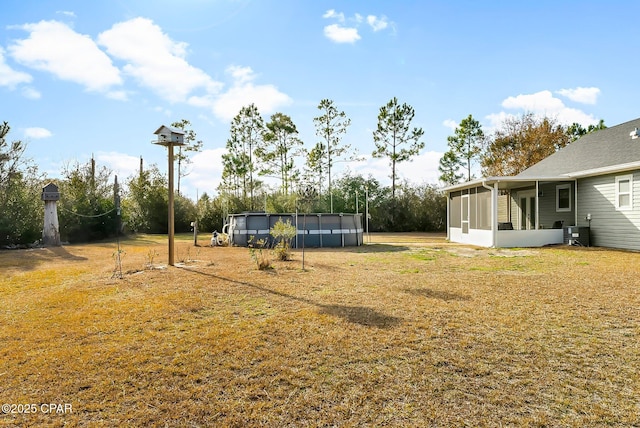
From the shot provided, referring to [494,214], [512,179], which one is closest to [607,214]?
[512,179]

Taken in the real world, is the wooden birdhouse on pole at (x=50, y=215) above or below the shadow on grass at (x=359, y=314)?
above

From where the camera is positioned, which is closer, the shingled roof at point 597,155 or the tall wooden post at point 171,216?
the tall wooden post at point 171,216

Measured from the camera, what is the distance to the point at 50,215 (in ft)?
42.9

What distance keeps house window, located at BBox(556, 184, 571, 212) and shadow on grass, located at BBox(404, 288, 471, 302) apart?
11.0m

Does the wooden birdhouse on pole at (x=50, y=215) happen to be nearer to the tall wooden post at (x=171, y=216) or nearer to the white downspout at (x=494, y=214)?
the tall wooden post at (x=171, y=216)

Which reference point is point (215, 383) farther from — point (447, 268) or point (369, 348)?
point (447, 268)

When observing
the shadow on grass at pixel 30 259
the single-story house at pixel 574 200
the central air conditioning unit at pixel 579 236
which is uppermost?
the single-story house at pixel 574 200

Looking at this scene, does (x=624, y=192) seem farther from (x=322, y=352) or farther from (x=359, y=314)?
(x=322, y=352)

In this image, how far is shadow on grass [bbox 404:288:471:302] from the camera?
4879mm

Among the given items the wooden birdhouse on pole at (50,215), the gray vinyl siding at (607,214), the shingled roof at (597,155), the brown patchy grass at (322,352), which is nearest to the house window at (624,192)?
the gray vinyl siding at (607,214)

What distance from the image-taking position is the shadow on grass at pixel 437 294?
4.88 meters

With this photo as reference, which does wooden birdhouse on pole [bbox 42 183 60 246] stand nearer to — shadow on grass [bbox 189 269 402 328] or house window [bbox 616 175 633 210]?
shadow on grass [bbox 189 269 402 328]

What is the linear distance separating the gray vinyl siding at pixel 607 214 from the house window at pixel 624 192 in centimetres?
11

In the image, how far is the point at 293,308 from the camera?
172 inches
